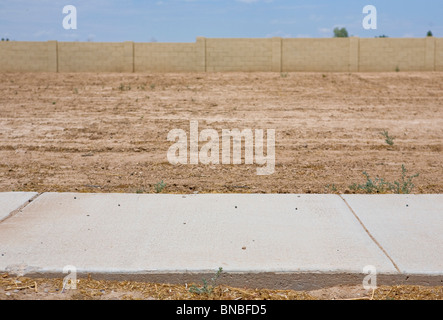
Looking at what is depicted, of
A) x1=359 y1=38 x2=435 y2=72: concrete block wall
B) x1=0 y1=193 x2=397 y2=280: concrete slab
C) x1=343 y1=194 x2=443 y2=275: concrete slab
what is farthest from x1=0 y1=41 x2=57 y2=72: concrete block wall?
x1=343 y1=194 x2=443 y2=275: concrete slab

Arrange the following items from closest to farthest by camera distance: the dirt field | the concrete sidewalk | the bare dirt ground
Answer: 1. the concrete sidewalk
2. the bare dirt ground
3. the dirt field

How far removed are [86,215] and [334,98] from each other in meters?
15.8

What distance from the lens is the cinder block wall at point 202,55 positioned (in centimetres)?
2886

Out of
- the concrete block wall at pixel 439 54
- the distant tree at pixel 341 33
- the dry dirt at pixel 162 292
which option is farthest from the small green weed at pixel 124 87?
the distant tree at pixel 341 33

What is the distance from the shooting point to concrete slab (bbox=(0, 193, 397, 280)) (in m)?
4.31

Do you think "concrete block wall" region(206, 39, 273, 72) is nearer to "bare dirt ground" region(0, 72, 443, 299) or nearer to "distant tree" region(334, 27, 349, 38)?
"bare dirt ground" region(0, 72, 443, 299)

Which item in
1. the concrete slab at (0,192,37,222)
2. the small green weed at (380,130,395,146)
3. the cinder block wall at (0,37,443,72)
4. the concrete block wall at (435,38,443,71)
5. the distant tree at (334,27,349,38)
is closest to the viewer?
the concrete slab at (0,192,37,222)

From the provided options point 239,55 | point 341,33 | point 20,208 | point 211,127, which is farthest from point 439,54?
point 341,33

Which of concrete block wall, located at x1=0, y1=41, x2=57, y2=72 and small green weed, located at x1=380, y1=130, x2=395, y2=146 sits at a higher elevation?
concrete block wall, located at x1=0, y1=41, x2=57, y2=72

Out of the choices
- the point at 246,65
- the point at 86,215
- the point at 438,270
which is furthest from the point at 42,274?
the point at 246,65

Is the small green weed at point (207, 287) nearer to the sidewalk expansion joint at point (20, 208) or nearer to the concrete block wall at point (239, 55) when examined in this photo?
the sidewalk expansion joint at point (20, 208)

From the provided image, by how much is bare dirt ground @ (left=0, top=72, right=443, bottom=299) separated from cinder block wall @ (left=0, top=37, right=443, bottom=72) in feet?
7.57

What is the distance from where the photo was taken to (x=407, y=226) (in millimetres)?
5254

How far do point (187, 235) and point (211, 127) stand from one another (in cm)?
955
